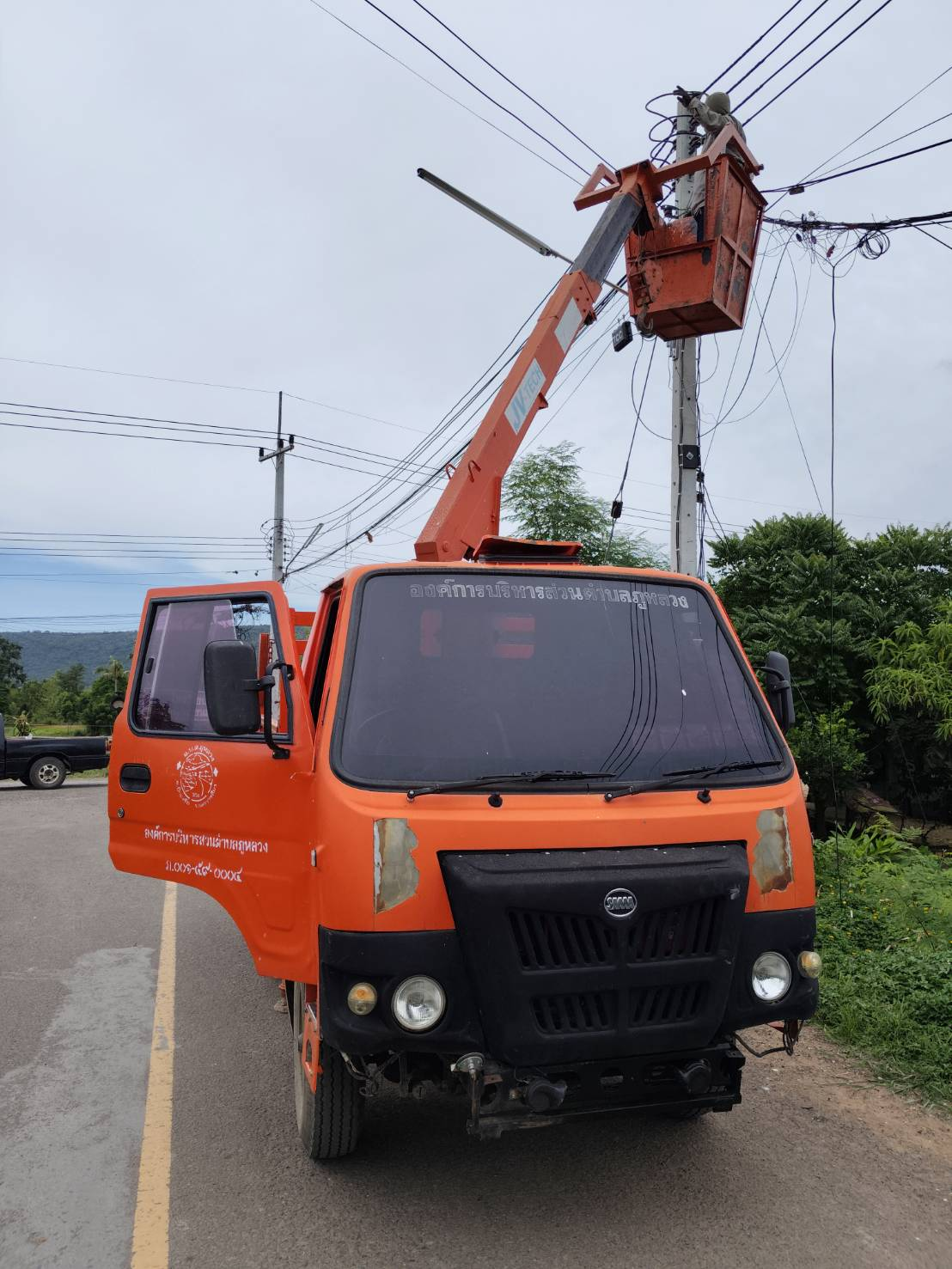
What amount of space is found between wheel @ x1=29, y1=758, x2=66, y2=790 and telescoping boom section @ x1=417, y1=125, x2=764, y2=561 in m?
14.8

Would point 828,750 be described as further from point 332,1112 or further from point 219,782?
point 332,1112

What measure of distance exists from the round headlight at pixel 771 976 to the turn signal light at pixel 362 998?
1233mm

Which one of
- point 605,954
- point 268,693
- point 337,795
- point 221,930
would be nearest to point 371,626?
point 268,693

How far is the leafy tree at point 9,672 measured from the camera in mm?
80119

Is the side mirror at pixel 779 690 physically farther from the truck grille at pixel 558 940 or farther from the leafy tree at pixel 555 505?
the leafy tree at pixel 555 505

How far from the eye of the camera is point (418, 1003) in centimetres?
297

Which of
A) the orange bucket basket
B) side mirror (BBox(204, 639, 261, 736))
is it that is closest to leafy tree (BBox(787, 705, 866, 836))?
the orange bucket basket

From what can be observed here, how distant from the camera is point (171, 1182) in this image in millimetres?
3598

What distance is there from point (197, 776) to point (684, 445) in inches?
264

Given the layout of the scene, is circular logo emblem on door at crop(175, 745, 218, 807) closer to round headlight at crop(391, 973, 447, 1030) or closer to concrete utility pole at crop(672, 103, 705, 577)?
round headlight at crop(391, 973, 447, 1030)

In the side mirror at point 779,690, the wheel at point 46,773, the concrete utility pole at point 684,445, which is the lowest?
the wheel at point 46,773

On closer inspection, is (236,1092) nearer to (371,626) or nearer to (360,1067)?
(360,1067)

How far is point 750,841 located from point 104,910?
6578 mm

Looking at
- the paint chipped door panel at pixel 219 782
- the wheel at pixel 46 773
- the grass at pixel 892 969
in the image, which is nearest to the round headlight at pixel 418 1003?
the paint chipped door panel at pixel 219 782
